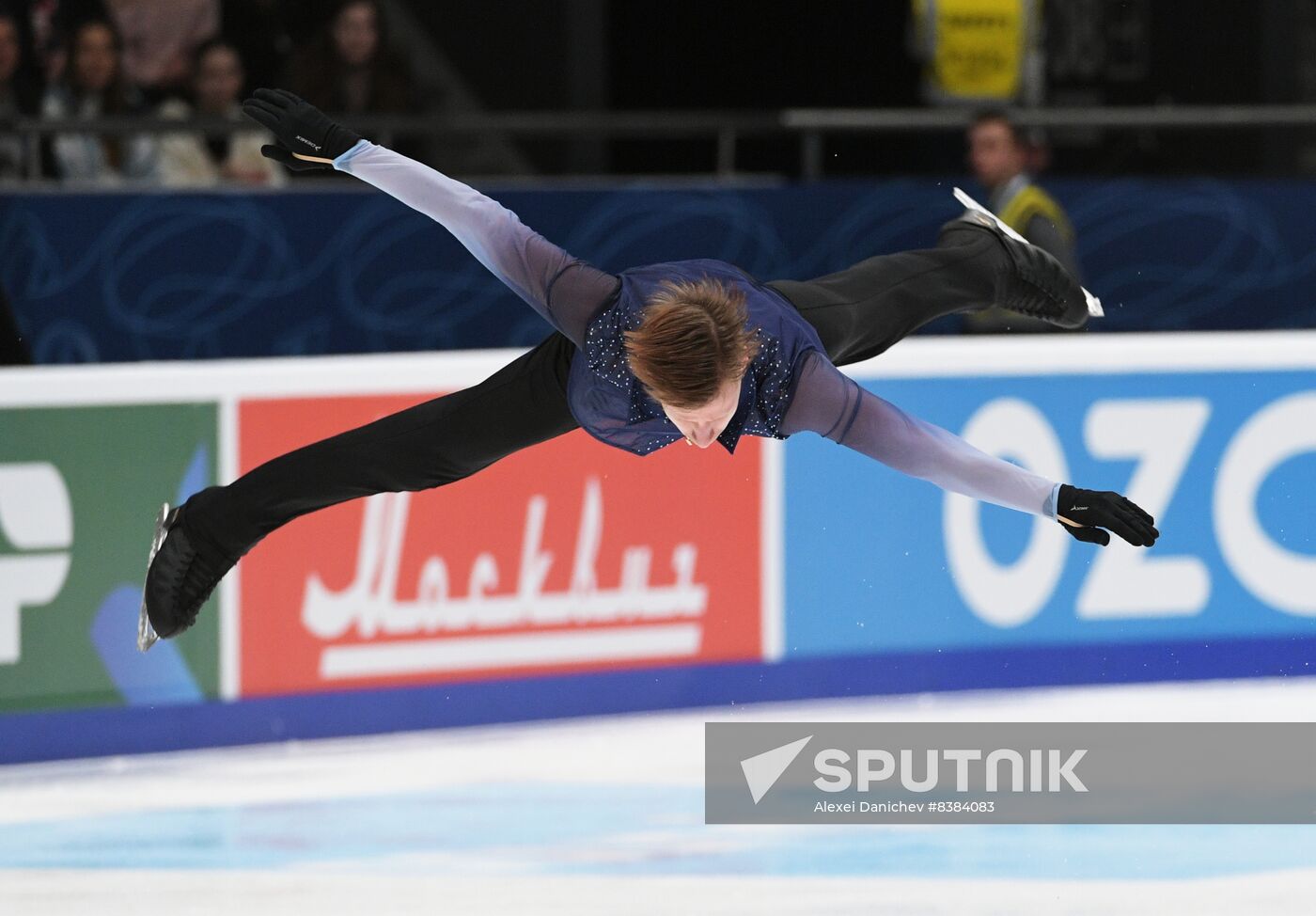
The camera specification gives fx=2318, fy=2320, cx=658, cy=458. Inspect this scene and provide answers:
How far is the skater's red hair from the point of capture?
4543 millimetres

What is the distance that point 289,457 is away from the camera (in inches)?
210

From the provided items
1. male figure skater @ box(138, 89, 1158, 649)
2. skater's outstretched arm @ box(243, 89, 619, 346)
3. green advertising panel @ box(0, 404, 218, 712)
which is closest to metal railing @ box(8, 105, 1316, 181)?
green advertising panel @ box(0, 404, 218, 712)

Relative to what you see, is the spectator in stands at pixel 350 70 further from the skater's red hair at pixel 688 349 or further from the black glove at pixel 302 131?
the skater's red hair at pixel 688 349

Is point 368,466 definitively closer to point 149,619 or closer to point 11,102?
point 149,619

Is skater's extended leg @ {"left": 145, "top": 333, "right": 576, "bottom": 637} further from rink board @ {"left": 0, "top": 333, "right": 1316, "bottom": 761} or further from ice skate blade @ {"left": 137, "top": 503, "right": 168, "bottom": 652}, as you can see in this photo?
rink board @ {"left": 0, "top": 333, "right": 1316, "bottom": 761}

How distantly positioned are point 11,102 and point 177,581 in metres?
4.01

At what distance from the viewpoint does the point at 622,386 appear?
480 cm

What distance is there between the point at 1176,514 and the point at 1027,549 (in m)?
0.56

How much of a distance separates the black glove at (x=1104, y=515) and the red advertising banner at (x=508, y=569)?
2.69 m

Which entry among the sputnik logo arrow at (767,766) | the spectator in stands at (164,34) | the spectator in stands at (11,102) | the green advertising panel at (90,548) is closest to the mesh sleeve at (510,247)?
the sputnik logo arrow at (767,766)

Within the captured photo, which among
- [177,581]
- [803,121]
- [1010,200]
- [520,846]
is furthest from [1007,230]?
[803,121]

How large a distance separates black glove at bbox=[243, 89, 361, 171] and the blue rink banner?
2.82 m

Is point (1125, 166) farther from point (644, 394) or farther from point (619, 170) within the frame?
point (644, 394)

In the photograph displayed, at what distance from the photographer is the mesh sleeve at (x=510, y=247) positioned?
482 cm
